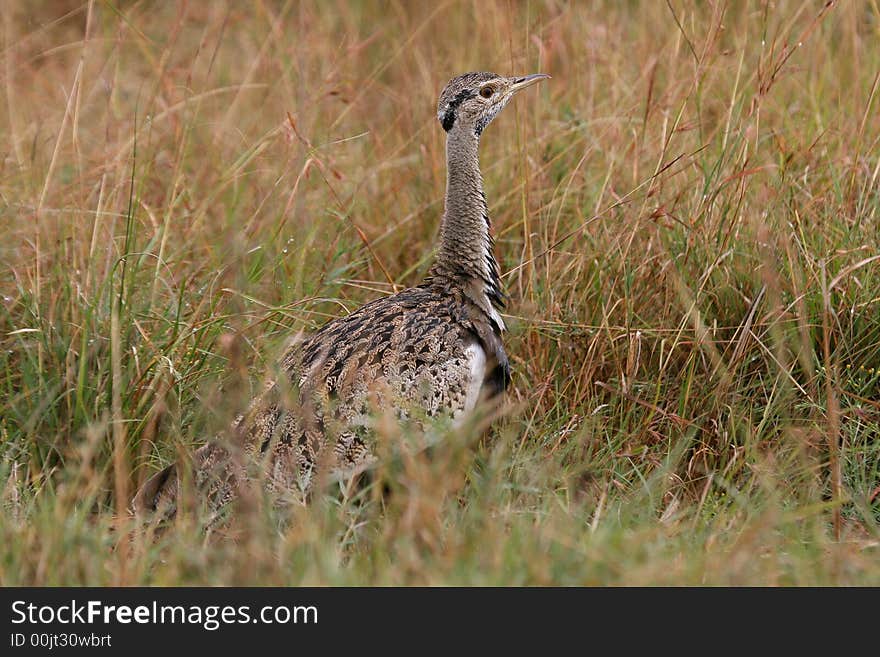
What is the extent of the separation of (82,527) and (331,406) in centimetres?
81

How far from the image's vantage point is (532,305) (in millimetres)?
4289

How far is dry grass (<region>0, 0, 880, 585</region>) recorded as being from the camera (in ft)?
9.56

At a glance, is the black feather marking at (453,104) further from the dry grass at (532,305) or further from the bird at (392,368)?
the dry grass at (532,305)

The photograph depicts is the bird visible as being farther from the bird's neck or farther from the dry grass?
the dry grass

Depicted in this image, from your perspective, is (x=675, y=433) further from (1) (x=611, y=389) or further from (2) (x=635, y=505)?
(2) (x=635, y=505)

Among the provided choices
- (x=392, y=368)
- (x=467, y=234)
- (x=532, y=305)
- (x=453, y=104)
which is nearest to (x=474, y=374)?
(x=392, y=368)

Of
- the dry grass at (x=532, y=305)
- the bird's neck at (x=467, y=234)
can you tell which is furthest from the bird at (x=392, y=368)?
the dry grass at (x=532, y=305)

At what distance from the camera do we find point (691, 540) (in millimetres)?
3139

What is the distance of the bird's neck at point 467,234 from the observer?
3906 mm

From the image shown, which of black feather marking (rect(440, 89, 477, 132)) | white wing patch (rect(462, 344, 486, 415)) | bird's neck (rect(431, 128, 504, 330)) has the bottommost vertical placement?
white wing patch (rect(462, 344, 486, 415))

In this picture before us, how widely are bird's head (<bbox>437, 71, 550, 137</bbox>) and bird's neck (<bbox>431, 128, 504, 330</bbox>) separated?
0.06 meters

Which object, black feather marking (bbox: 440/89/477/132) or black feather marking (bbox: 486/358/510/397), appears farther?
black feather marking (bbox: 440/89/477/132)

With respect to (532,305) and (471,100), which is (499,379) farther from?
(471,100)

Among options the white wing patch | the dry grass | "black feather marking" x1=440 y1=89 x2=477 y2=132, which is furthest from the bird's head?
the white wing patch
